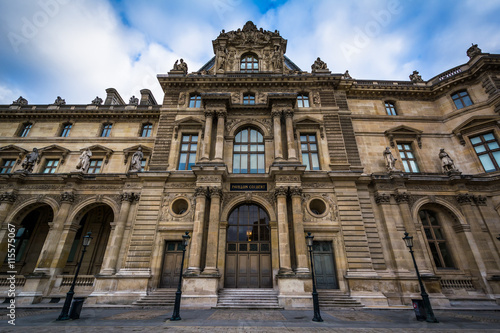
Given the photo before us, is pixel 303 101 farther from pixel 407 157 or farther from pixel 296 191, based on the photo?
pixel 407 157

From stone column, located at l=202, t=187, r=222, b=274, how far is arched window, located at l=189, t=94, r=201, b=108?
31.0ft

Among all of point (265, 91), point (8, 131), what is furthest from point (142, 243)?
point (8, 131)

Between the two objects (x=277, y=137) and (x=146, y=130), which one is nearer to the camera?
(x=277, y=137)

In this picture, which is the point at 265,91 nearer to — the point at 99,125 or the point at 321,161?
the point at 321,161

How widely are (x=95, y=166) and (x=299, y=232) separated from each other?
20.5 meters

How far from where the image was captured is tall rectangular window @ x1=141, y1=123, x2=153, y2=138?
2438cm

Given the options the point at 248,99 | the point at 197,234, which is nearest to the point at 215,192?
the point at 197,234

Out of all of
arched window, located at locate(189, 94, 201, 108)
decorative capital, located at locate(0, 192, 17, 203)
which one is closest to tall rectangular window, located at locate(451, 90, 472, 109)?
arched window, located at locate(189, 94, 201, 108)

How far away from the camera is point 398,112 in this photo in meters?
23.3

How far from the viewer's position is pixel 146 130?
24625 millimetres

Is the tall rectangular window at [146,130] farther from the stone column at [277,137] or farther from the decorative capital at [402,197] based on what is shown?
the decorative capital at [402,197]

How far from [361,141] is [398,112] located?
5.82 metres

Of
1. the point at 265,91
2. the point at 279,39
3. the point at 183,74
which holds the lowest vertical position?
the point at 265,91

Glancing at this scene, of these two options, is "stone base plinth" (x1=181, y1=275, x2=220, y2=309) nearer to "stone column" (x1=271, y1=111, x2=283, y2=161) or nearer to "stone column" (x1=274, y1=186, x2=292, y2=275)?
"stone column" (x1=274, y1=186, x2=292, y2=275)
